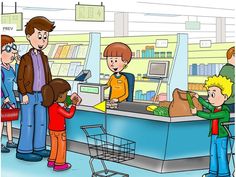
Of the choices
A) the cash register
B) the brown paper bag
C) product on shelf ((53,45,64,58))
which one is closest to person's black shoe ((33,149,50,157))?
the cash register

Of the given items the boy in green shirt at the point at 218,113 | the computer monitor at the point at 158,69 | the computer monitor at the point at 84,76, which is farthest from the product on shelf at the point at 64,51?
the boy in green shirt at the point at 218,113

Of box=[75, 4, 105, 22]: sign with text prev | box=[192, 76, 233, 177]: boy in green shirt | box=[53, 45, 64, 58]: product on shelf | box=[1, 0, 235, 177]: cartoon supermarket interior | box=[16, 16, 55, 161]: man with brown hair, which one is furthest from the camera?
box=[53, 45, 64, 58]: product on shelf

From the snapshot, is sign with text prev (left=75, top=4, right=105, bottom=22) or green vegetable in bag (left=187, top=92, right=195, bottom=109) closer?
green vegetable in bag (left=187, top=92, right=195, bottom=109)

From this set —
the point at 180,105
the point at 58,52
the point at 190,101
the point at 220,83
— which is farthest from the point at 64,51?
the point at 220,83

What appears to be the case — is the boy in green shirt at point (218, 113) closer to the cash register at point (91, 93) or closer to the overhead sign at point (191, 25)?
the cash register at point (91, 93)

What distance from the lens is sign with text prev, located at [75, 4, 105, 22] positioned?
715cm

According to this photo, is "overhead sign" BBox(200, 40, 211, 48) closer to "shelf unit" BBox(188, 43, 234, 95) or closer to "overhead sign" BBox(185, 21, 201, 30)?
"shelf unit" BBox(188, 43, 234, 95)

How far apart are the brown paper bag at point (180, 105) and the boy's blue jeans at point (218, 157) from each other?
0.57 metres

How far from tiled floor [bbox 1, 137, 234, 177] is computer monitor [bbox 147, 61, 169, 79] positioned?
2308 millimetres

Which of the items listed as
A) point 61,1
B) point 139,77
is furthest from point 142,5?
point 139,77

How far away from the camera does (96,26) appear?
1517 centimetres

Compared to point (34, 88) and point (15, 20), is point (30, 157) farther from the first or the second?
point (15, 20)

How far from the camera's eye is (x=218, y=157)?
5590mm

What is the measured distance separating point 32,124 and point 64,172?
82 centimetres
